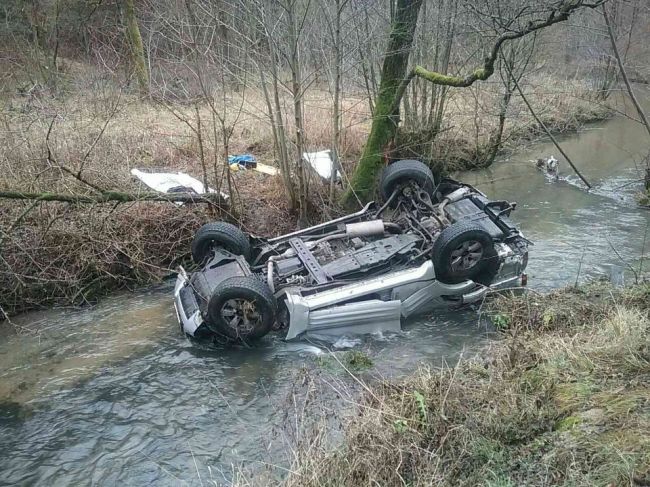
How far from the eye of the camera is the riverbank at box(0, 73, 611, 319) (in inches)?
296

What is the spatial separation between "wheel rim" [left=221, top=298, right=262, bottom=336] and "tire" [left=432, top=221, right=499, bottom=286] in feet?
6.79

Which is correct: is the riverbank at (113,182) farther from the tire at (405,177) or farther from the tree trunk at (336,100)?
the tire at (405,177)

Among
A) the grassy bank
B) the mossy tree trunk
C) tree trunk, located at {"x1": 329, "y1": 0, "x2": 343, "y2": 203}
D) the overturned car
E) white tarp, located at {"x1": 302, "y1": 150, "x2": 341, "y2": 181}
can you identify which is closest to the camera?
the grassy bank

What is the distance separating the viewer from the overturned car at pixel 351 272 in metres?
5.95

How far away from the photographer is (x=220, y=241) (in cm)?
695

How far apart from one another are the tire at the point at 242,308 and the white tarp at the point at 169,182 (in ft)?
10.1

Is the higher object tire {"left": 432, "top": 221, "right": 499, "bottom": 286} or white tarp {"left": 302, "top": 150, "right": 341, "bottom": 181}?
white tarp {"left": 302, "top": 150, "right": 341, "bottom": 181}

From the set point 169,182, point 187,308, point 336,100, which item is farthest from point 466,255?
point 169,182

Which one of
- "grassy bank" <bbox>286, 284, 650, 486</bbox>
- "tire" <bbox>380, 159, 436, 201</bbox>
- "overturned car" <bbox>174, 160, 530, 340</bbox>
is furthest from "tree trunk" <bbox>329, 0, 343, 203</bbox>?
"grassy bank" <bbox>286, 284, 650, 486</bbox>

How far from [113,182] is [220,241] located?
272 cm

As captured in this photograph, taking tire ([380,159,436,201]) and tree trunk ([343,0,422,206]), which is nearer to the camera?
tire ([380,159,436,201])

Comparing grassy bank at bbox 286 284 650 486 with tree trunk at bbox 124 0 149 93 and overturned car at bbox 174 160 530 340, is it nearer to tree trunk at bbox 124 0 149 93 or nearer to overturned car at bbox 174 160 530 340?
overturned car at bbox 174 160 530 340

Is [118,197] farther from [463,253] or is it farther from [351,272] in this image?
[463,253]

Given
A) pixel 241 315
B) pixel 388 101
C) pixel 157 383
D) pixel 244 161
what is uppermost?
pixel 388 101
